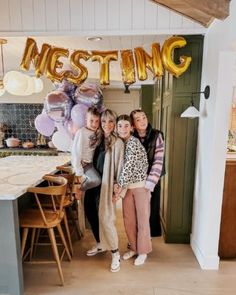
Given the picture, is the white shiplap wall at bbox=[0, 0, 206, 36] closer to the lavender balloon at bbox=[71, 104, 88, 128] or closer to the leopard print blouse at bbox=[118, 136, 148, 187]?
the lavender balloon at bbox=[71, 104, 88, 128]

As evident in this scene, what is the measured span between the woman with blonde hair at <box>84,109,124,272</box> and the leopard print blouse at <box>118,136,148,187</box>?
0.06 meters

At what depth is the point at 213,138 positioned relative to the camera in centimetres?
209

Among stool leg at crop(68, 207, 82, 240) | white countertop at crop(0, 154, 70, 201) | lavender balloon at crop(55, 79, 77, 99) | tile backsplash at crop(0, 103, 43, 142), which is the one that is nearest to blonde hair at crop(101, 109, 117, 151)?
lavender balloon at crop(55, 79, 77, 99)

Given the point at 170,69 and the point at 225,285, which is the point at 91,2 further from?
the point at 225,285

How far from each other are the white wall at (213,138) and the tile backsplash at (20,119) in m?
3.84

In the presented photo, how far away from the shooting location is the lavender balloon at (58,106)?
7.94 ft

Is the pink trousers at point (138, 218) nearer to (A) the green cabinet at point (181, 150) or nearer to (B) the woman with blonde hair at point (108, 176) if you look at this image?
(B) the woman with blonde hair at point (108, 176)

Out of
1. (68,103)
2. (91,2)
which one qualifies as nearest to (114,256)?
(68,103)

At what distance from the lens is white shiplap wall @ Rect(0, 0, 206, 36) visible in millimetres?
2256

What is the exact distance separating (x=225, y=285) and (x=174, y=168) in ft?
3.75

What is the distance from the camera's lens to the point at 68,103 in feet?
8.08

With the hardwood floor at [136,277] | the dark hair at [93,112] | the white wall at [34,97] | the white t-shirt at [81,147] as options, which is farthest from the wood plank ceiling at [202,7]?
the white wall at [34,97]

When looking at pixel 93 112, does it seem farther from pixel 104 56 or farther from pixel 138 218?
pixel 138 218

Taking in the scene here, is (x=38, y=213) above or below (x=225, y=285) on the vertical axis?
above
